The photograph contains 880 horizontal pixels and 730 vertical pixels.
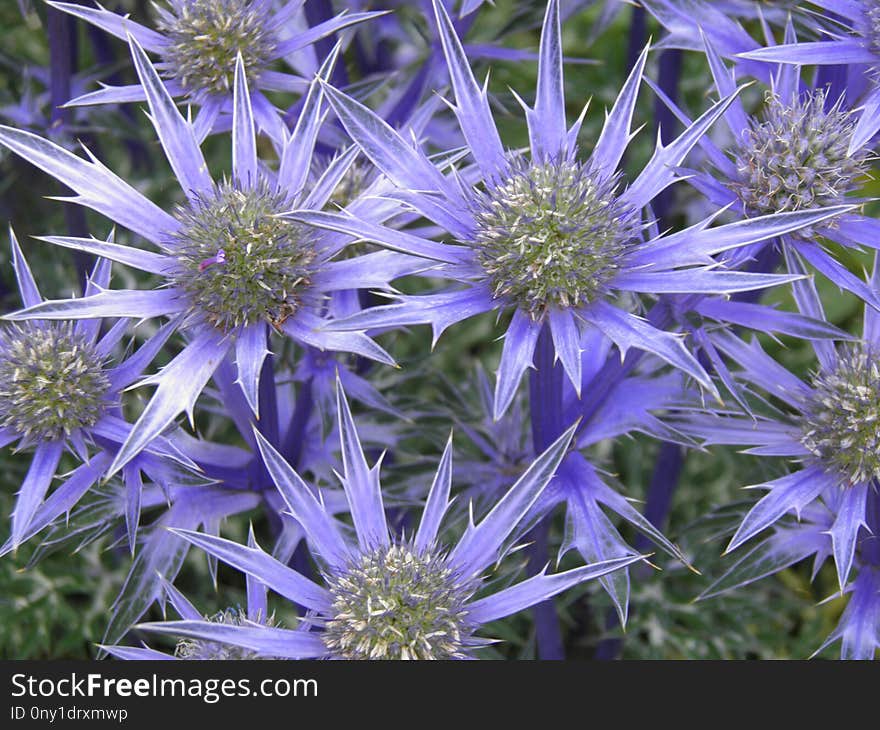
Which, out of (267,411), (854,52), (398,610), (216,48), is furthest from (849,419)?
(216,48)

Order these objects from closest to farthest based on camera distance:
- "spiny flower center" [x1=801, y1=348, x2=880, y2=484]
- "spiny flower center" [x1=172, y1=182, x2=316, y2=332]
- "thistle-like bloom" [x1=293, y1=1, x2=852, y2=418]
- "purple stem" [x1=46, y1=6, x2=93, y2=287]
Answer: "thistle-like bloom" [x1=293, y1=1, x2=852, y2=418]
"spiny flower center" [x1=172, y1=182, x2=316, y2=332]
"spiny flower center" [x1=801, y1=348, x2=880, y2=484]
"purple stem" [x1=46, y1=6, x2=93, y2=287]

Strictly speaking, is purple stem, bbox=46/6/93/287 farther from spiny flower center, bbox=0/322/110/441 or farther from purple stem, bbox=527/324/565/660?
purple stem, bbox=527/324/565/660

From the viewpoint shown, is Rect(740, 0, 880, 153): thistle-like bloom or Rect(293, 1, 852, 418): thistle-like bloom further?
Rect(740, 0, 880, 153): thistle-like bloom

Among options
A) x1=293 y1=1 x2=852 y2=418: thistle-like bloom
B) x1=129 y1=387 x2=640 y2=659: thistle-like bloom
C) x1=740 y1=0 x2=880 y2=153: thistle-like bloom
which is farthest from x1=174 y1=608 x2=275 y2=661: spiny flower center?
x1=740 y1=0 x2=880 y2=153: thistle-like bloom

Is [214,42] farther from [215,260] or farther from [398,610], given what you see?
[398,610]

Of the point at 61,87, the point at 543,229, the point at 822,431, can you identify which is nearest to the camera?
the point at 543,229

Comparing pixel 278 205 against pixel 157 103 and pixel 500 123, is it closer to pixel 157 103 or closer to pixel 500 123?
pixel 157 103
